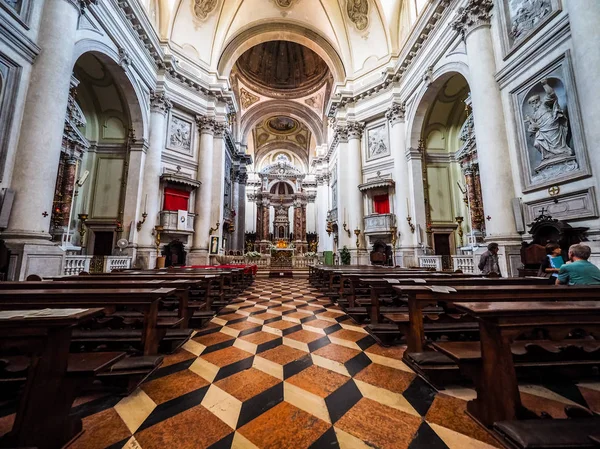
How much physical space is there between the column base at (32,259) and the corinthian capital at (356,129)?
37.6 ft

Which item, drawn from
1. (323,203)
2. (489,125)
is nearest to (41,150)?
(489,125)

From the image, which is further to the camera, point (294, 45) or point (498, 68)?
point (294, 45)

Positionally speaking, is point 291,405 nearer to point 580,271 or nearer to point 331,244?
point 580,271

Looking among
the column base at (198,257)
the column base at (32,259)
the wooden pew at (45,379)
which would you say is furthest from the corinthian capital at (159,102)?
the wooden pew at (45,379)

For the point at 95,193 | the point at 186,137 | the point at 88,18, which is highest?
the point at 88,18

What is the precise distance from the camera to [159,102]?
931 centimetres

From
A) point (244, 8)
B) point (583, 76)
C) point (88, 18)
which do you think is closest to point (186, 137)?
point (88, 18)

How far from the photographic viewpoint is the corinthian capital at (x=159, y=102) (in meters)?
9.20

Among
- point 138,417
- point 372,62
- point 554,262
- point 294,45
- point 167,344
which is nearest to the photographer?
point 138,417

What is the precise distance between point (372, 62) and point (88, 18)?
10620mm

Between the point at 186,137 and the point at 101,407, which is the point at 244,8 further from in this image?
the point at 101,407

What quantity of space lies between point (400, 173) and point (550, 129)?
5.51m

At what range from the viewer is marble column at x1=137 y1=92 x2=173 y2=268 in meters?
8.38

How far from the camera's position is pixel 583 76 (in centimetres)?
382
